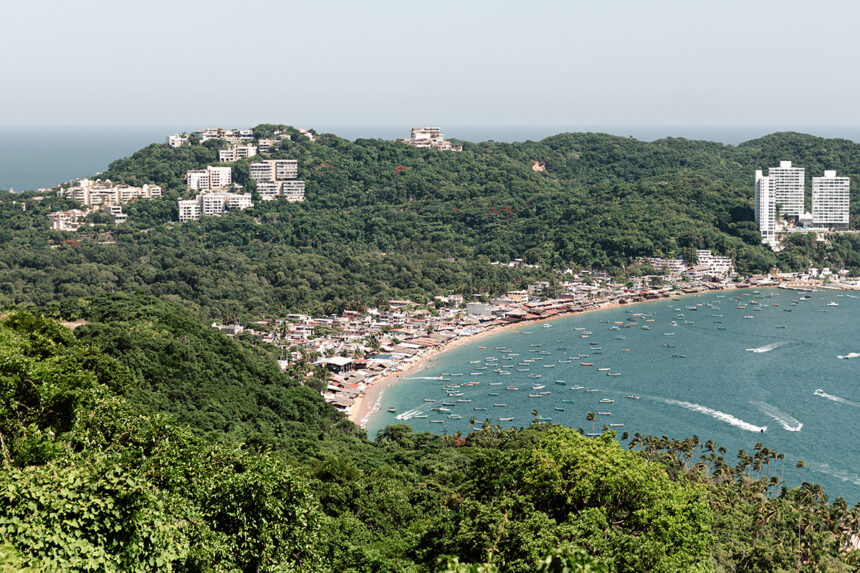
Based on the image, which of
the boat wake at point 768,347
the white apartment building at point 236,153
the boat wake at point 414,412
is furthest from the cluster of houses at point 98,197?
the boat wake at point 768,347

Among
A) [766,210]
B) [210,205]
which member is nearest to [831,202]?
[766,210]

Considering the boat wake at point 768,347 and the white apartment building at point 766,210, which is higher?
the white apartment building at point 766,210

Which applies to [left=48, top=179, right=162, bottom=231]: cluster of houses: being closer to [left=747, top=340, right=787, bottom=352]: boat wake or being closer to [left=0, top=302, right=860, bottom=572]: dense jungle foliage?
[left=0, top=302, right=860, bottom=572]: dense jungle foliage

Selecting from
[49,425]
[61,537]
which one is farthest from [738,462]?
[61,537]

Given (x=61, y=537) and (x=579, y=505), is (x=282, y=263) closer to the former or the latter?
(x=579, y=505)

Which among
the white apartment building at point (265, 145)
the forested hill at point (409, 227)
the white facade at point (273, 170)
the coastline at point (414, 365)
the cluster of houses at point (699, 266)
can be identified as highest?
the white apartment building at point (265, 145)

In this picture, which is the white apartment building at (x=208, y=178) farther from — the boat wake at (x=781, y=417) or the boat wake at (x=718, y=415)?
the boat wake at (x=781, y=417)

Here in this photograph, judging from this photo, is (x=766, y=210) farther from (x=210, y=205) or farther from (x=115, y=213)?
(x=115, y=213)
